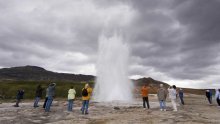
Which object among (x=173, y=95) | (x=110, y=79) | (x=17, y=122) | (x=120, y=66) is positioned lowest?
(x=17, y=122)

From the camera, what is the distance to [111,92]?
97.5 ft

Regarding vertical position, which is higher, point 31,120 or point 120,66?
point 120,66

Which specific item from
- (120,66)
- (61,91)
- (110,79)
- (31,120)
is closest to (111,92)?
(110,79)

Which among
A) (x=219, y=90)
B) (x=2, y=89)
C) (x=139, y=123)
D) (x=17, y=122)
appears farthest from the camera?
(x=2, y=89)

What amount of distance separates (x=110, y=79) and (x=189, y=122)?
19.8m

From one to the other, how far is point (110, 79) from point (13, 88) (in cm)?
3295

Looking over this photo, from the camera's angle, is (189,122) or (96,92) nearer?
(189,122)

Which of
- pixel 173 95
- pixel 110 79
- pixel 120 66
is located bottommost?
pixel 173 95

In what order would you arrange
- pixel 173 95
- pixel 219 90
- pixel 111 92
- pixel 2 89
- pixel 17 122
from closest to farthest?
pixel 17 122 < pixel 173 95 < pixel 219 90 < pixel 111 92 < pixel 2 89

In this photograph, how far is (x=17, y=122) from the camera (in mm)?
12094

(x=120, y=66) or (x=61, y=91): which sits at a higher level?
(x=120, y=66)

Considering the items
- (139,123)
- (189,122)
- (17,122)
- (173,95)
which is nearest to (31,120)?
(17,122)

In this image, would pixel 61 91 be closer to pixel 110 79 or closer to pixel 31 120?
pixel 110 79

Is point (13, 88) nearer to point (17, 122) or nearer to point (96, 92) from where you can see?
point (96, 92)
